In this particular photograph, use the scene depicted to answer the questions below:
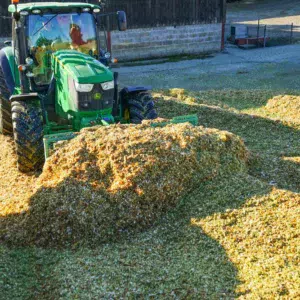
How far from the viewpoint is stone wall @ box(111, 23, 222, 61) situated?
22.7m

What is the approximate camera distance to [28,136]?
8.34 meters

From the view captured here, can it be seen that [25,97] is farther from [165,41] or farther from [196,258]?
[165,41]

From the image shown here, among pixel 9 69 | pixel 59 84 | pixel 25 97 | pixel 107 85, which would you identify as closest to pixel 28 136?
pixel 25 97

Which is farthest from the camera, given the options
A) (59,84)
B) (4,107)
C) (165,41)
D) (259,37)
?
(259,37)

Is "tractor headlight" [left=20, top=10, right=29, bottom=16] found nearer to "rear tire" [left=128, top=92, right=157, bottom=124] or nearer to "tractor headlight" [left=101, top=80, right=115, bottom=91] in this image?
"tractor headlight" [left=101, top=80, right=115, bottom=91]

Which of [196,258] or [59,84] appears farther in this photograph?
[59,84]

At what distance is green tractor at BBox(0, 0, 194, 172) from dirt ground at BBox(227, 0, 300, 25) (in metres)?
27.5

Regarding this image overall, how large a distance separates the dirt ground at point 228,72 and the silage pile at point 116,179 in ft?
31.9

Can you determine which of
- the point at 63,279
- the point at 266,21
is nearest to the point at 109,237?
the point at 63,279

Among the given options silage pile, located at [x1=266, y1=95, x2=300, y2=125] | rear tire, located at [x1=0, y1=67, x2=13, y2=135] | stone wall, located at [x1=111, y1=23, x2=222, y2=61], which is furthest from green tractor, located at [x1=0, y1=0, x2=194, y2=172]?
stone wall, located at [x1=111, y1=23, x2=222, y2=61]

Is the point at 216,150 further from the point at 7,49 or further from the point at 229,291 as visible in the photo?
the point at 7,49

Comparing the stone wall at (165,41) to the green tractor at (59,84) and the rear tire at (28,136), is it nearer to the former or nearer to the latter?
the green tractor at (59,84)

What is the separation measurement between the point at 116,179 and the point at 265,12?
3715cm

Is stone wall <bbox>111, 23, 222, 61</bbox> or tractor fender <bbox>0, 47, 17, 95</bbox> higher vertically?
tractor fender <bbox>0, 47, 17, 95</bbox>
